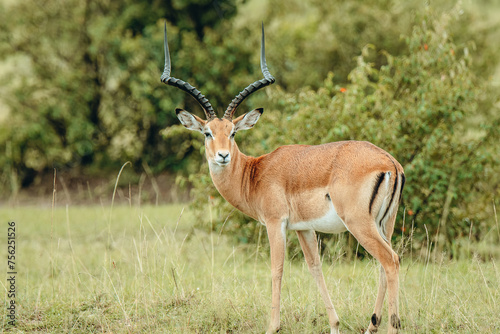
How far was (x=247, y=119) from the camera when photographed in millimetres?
5906

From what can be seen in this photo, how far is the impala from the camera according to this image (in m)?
4.75

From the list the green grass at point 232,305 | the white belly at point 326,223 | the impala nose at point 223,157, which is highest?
the impala nose at point 223,157

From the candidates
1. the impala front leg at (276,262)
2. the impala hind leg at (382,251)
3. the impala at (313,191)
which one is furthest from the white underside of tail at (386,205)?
the impala front leg at (276,262)

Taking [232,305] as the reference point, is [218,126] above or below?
above

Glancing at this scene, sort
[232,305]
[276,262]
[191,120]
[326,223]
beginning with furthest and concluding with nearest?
1. [191,120]
2. [232,305]
3. [276,262]
4. [326,223]

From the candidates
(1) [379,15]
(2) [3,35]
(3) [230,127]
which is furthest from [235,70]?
(3) [230,127]

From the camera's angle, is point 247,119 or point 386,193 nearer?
point 386,193

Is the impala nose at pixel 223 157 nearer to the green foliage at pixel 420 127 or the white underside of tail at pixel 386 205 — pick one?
the white underside of tail at pixel 386 205

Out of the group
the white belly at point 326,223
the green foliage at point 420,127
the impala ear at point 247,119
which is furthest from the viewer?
the green foliage at point 420,127

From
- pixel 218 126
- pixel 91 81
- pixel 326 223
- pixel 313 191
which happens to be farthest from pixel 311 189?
pixel 91 81

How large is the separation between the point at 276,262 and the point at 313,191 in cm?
71

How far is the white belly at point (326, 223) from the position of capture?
4.95 meters

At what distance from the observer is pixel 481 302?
18.6 ft

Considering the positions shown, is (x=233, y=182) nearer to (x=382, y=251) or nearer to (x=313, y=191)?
(x=313, y=191)
